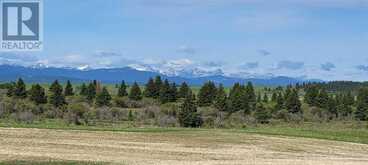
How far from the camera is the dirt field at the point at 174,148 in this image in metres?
37.6

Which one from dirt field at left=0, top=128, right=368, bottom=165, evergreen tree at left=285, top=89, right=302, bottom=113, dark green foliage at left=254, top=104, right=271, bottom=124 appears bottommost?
dirt field at left=0, top=128, right=368, bottom=165

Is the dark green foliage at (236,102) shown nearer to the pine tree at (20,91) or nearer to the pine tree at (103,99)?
the pine tree at (103,99)

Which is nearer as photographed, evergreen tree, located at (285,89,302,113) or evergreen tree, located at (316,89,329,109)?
evergreen tree, located at (285,89,302,113)

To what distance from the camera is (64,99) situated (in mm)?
109688

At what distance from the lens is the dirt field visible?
3756cm

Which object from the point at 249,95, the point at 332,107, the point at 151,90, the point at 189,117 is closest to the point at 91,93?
the point at 151,90

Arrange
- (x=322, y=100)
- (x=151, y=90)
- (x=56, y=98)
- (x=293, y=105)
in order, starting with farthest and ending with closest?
1. (x=322, y=100)
2. (x=151, y=90)
3. (x=293, y=105)
4. (x=56, y=98)

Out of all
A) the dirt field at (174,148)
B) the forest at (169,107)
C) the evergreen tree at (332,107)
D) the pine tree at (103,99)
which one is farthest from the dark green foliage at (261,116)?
the dirt field at (174,148)

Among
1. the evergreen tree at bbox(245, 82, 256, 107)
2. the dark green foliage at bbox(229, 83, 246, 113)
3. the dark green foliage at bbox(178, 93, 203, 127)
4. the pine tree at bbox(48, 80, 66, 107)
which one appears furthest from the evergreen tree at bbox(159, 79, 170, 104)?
the dark green foliage at bbox(178, 93, 203, 127)

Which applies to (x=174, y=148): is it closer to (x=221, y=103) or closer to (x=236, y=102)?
(x=221, y=103)

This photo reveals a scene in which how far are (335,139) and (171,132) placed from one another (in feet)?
44.2

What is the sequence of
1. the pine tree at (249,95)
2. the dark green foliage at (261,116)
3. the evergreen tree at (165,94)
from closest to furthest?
the dark green foliage at (261,116) → the pine tree at (249,95) → the evergreen tree at (165,94)

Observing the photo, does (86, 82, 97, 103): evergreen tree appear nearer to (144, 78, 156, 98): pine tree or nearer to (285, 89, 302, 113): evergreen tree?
(144, 78, 156, 98): pine tree

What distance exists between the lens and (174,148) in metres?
44.2
